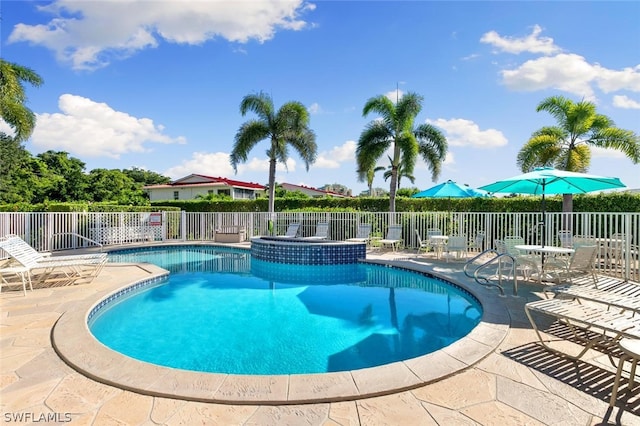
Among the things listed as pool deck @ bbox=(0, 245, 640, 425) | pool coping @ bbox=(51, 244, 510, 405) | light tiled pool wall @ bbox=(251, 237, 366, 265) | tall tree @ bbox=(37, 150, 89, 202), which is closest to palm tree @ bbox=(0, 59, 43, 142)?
light tiled pool wall @ bbox=(251, 237, 366, 265)

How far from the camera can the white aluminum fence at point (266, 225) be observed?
33.8 feet

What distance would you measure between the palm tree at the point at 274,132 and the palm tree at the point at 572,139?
952cm

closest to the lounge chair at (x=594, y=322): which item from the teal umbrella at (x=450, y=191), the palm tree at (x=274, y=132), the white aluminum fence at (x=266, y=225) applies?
the white aluminum fence at (x=266, y=225)

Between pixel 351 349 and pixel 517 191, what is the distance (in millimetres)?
6711

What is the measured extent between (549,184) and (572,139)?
6143 millimetres

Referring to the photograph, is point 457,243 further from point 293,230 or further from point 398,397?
point 398,397

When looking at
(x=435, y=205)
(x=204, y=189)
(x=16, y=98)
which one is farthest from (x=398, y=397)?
(x=204, y=189)

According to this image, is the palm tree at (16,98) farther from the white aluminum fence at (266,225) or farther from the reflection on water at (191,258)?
the reflection on water at (191,258)

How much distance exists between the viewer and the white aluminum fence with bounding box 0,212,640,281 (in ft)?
33.8

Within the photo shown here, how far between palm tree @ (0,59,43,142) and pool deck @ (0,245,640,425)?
488 inches

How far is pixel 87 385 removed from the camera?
281 cm

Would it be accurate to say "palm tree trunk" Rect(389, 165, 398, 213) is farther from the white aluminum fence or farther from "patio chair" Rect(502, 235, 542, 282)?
"patio chair" Rect(502, 235, 542, 282)

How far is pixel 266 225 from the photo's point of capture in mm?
16094

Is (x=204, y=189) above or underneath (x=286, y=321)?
above
